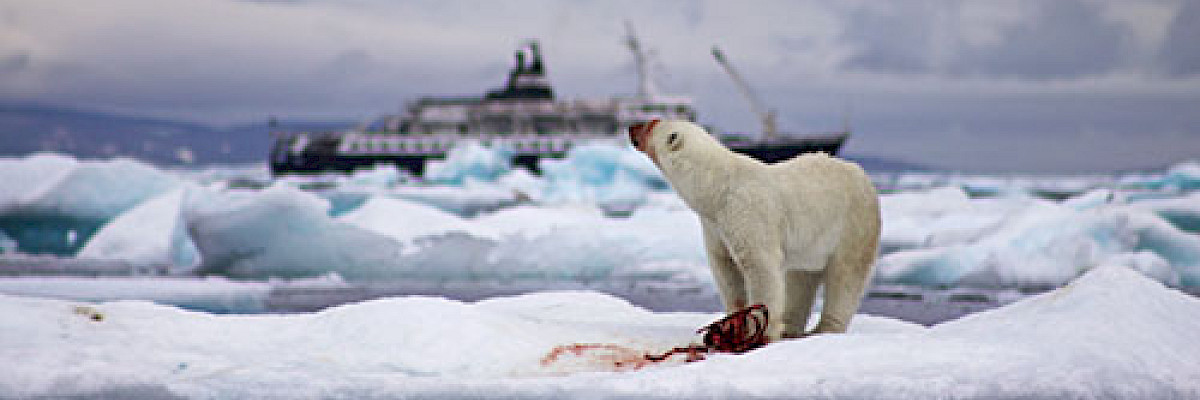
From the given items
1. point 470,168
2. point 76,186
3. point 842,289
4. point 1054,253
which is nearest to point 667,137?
point 842,289

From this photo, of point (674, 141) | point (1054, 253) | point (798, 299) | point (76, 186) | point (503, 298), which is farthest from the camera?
point (76, 186)

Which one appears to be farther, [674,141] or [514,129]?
[514,129]

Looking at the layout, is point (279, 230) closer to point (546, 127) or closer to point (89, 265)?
point (89, 265)

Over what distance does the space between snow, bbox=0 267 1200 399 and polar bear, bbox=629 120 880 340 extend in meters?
0.32

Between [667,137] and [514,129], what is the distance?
3234cm

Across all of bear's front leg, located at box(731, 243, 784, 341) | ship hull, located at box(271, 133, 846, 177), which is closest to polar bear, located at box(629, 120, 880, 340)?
bear's front leg, located at box(731, 243, 784, 341)

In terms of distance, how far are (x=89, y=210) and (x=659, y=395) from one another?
12271 millimetres

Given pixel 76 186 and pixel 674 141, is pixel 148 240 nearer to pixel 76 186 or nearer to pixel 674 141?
pixel 76 186

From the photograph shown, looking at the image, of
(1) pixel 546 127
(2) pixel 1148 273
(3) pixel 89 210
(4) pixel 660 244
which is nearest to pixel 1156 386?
(2) pixel 1148 273

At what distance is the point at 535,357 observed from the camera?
9.05 ft

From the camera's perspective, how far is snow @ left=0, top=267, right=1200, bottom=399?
2100mm

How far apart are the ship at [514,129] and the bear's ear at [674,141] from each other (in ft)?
96.8

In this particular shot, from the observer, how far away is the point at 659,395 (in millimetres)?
2100

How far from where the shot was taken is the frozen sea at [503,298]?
2.17 meters
